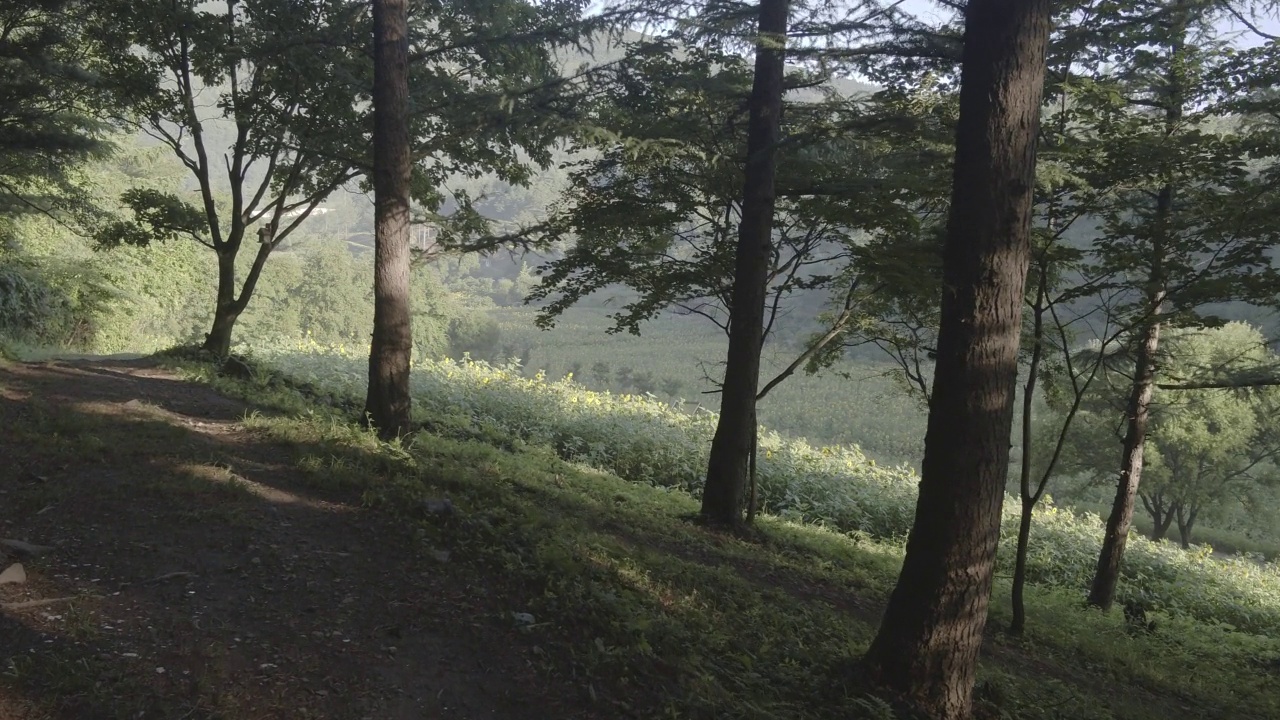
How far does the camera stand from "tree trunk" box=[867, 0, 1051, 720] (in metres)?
3.66

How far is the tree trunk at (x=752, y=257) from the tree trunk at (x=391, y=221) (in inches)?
139

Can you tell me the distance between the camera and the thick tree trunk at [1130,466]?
30.8 ft

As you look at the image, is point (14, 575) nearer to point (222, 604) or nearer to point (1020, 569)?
point (222, 604)

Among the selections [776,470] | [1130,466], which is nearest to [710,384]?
[776,470]

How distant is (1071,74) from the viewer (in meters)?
7.00

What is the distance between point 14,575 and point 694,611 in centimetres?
364

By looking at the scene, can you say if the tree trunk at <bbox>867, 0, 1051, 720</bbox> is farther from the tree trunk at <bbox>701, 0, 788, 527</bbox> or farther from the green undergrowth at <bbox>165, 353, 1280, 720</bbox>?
the tree trunk at <bbox>701, 0, 788, 527</bbox>

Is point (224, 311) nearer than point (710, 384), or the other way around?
point (224, 311)

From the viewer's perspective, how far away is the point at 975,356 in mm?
3688

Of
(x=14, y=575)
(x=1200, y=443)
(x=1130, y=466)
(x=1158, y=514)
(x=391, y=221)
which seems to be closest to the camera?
(x=14, y=575)

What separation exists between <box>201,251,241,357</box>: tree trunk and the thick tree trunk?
531 inches

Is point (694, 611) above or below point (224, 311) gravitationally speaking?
below

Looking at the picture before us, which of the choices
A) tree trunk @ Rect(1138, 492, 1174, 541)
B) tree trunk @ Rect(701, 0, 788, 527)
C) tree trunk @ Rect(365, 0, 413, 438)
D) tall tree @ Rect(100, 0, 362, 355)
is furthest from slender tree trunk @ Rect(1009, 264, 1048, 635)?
tree trunk @ Rect(1138, 492, 1174, 541)

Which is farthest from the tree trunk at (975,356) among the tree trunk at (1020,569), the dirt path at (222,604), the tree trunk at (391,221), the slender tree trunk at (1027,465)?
the tree trunk at (391,221)
